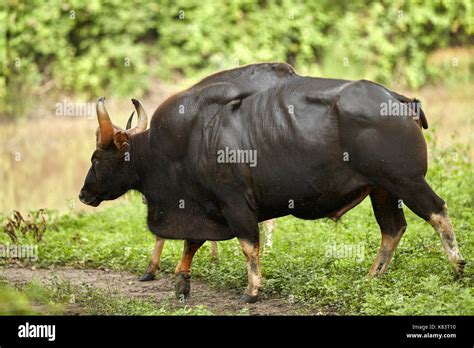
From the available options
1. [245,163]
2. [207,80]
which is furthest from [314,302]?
[207,80]

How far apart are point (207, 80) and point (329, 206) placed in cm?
175

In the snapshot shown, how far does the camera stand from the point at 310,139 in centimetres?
781

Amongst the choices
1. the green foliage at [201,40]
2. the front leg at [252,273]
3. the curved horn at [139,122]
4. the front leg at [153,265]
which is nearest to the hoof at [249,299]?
the front leg at [252,273]

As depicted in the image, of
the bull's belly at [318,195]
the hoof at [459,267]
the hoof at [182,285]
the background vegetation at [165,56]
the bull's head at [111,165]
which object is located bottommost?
the hoof at [182,285]

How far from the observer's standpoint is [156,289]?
8.95 m

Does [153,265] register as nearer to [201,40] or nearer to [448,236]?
[448,236]

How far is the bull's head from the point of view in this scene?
8.55 metres

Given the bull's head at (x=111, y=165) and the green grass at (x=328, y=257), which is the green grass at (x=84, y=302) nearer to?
the green grass at (x=328, y=257)

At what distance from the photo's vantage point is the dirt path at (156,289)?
311 inches

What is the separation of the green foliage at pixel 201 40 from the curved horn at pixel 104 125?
11.7m

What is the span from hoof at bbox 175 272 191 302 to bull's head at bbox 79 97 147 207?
1049 millimetres

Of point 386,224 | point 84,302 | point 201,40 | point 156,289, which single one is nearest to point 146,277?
point 156,289

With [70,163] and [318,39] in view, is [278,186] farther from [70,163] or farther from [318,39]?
[318,39]

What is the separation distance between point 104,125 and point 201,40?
12.6 meters
